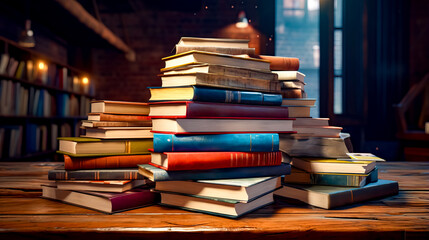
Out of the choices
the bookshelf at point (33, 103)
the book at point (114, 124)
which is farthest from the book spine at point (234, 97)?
the bookshelf at point (33, 103)

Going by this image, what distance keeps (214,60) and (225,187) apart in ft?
0.90

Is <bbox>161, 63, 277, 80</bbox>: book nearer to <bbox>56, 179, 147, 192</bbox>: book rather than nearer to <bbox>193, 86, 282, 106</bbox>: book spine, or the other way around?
<bbox>193, 86, 282, 106</bbox>: book spine

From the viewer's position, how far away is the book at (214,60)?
2.19 ft

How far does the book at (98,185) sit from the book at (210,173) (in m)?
0.04

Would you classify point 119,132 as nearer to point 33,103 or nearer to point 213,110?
point 213,110

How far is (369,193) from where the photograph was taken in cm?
69

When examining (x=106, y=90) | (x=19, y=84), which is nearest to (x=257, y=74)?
(x=19, y=84)

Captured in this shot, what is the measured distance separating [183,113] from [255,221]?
23cm

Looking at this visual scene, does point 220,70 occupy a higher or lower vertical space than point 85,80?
lower

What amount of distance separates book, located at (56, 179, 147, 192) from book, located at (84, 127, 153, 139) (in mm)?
105

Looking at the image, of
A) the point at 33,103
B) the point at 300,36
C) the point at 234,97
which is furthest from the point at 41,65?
the point at 300,36

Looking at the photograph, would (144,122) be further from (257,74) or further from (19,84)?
(19,84)

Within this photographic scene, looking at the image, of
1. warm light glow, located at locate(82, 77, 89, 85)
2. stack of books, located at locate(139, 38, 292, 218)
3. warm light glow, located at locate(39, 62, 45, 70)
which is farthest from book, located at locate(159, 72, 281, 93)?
warm light glow, located at locate(82, 77, 89, 85)

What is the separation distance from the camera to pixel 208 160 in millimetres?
604
